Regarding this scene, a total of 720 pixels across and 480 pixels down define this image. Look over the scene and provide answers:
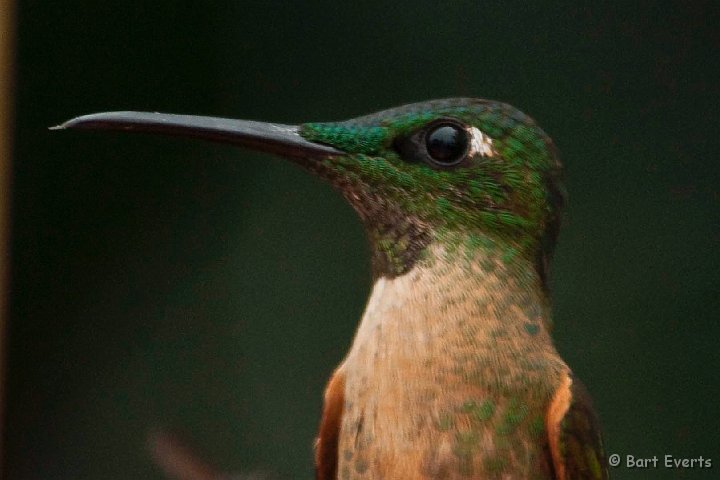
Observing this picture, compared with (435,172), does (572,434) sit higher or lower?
lower

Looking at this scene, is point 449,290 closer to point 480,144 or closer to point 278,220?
point 480,144

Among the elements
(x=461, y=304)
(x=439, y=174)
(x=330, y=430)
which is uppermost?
(x=439, y=174)

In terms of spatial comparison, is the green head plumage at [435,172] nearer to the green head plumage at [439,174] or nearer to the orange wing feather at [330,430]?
the green head plumage at [439,174]

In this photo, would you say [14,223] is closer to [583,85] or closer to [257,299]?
[257,299]

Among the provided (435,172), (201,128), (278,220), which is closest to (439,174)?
(435,172)

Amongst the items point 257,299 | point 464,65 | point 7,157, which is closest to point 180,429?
point 257,299

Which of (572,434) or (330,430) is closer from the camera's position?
A: (572,434)
